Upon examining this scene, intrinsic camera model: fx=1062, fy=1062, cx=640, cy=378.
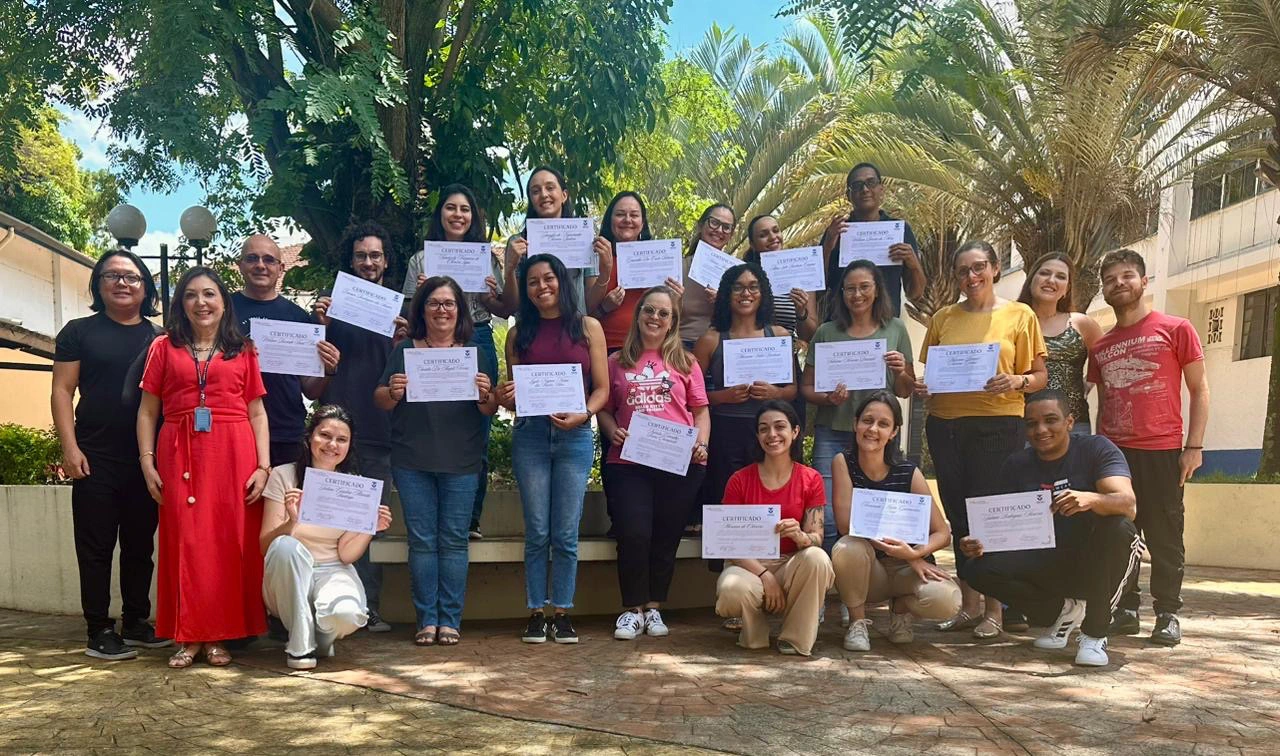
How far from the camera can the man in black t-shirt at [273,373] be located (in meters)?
5.75

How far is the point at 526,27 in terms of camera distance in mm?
7621

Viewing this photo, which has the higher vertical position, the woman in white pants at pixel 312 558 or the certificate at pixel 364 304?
the certificate at pixel 364 304

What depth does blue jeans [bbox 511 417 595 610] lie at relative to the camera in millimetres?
5734

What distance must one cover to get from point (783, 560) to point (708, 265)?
1.94m

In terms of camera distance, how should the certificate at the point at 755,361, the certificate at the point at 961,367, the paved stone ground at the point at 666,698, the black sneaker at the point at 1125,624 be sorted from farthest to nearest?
the certificate at the point at 755,361 < the black sneaker at the point at 1125,624 < the certificate at the point at 961,367 < the paved stone ground at the point at 666,698

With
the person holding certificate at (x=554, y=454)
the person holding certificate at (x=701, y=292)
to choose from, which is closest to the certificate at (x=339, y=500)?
the person holding certificate at (x=554, y=454)

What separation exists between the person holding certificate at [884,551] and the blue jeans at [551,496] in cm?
139

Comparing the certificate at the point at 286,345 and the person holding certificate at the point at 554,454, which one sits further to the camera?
the person holding certificate at the point at 554,454

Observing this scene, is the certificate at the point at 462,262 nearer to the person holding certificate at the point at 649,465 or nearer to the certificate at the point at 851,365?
the person holding certificate at the point at 649,465

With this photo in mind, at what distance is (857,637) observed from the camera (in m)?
5.48

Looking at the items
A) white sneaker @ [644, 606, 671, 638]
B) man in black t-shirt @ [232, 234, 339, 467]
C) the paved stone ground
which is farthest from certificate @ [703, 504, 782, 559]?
→ man in black t-shirt @ [232, 234, 339, 467]

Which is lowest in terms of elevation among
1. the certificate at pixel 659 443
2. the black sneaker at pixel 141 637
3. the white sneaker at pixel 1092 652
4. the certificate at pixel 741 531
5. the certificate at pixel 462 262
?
the black sneaker at pixel 141 637

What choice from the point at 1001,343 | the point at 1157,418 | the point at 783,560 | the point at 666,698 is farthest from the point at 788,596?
the point at 1157,418

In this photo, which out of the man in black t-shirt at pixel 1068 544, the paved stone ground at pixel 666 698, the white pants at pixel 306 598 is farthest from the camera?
the man in black t-shirt at pixel 1068 544
